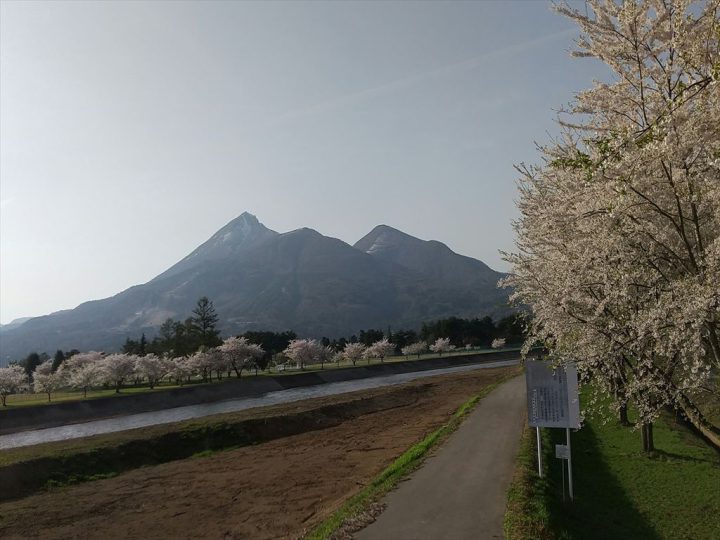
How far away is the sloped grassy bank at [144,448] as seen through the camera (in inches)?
925

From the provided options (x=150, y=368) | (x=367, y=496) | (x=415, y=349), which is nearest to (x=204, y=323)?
(x=150, y=368)

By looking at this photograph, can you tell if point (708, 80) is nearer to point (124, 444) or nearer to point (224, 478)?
point (224, 478)

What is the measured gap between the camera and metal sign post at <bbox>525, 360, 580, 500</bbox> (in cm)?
1284

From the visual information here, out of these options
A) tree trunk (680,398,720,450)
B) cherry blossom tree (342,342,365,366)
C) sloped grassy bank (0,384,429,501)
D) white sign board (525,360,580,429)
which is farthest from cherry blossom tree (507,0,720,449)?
cherry blossom tree (342,342,365,366)

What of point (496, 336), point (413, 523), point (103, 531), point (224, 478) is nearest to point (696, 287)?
point (413, 523)

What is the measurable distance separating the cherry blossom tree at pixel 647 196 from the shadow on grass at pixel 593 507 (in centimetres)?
299

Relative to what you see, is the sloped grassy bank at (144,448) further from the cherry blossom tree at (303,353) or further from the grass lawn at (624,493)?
the cherry blossom tree at (303,353)

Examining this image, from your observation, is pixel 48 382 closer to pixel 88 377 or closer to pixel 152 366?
pixel 88 377

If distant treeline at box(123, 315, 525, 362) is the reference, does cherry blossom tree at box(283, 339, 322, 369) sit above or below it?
below

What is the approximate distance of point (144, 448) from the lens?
28359 mm

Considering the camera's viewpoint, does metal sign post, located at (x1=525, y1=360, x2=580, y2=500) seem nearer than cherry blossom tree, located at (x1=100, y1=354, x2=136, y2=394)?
Yes

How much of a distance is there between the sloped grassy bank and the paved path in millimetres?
15531

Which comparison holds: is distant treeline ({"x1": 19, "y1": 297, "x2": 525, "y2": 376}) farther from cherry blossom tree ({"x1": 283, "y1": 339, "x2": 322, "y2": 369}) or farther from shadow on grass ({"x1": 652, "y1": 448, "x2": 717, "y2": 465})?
shadow on grass ({"x1": 652, "y1": 448, "x2": 717, "y2": 465})

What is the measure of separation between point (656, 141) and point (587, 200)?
85.4 inches
